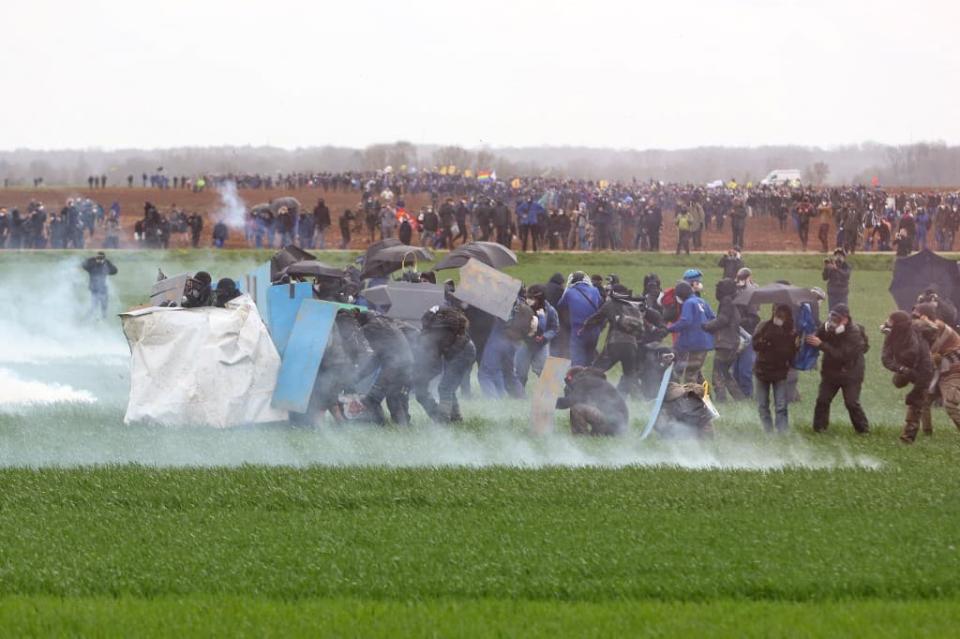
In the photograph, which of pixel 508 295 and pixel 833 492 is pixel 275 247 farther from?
pixel 833 492

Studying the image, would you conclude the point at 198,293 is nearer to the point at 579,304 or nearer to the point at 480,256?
the point at 579,304

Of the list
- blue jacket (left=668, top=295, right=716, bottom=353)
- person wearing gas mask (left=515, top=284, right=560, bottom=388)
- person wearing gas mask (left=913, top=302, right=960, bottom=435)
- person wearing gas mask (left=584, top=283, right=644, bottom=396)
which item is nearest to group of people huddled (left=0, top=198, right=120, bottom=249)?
person wearing gas mask (left=515, top=284, right=560, bottom=388)

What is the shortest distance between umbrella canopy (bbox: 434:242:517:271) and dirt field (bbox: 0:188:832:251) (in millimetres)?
28293

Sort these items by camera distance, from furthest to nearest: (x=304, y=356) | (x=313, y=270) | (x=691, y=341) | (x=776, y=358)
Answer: (x=691, y=341) → (x=313, y=270) → (x=776, y=358) → (x=304, y=356)

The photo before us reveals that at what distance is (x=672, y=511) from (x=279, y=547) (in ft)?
11.1

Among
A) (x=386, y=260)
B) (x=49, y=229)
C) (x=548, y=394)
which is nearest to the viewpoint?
(x=548, y=394)

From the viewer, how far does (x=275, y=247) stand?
50.2 metres

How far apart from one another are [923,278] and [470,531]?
11910 millimetres

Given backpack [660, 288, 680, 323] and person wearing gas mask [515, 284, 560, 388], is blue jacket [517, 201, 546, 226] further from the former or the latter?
person wearing gas mask [515, 284, 560, 388]

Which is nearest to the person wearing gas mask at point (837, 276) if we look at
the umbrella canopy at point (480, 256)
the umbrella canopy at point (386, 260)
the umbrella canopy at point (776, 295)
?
the umbrella canopy at point (776, 295)

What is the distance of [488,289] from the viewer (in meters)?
19.4

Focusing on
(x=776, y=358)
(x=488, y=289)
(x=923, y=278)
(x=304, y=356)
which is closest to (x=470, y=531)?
(x=304, y=356)

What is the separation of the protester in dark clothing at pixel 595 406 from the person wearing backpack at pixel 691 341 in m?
3.11

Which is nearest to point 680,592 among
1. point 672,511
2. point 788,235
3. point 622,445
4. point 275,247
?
point 672,511
